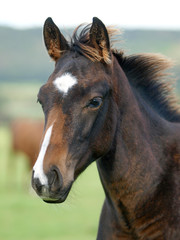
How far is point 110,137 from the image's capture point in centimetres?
430

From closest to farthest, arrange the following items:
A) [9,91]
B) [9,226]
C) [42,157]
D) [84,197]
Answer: [42,157] → [9,226] → [84,197] → [9,91]

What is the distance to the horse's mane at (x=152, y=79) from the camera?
4.84 m

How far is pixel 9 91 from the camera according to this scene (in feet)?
466

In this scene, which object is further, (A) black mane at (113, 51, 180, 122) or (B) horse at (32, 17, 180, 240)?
(A) black mane at (113, 51, 180, 122)

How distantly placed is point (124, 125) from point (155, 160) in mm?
435

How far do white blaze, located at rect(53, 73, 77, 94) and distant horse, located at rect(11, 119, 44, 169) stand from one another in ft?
49.8

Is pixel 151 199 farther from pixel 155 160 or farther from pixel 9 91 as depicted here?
pixel 9 91

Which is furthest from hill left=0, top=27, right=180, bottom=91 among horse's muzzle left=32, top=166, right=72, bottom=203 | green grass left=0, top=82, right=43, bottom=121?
horse's muzzle left=32, top=166, right=72, bottom=203

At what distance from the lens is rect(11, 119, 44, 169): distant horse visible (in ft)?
64.0

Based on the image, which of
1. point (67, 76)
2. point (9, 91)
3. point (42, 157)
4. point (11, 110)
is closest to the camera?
point (42, 157)

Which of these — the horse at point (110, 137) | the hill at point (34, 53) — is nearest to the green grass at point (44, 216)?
the horse at point (110, 137)

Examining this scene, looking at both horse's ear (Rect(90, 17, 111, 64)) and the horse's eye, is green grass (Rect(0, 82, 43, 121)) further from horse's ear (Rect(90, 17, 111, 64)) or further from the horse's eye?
the horse's eye

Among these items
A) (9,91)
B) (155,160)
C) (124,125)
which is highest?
(124,125)

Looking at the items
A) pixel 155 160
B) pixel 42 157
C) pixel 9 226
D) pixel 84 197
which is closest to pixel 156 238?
pixel 155 160
